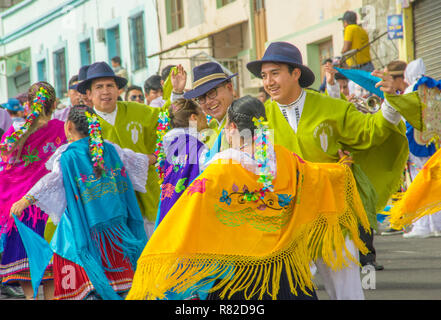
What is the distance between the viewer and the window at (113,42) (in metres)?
29.8

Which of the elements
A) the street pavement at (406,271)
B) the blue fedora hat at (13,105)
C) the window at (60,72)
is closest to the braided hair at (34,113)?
the street pavement at (406,271)

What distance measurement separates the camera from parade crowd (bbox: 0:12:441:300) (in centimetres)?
497

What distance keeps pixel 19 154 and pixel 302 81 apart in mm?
2982

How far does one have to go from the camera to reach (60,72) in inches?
1331

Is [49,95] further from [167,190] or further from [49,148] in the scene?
[167,190]

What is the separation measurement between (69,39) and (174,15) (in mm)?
6965

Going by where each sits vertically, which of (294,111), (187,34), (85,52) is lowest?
(294,111)

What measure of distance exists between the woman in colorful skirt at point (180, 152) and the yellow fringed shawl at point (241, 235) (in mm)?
1389

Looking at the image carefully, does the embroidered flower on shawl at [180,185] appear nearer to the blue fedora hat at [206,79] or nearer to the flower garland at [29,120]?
the blue fedora hat at [206,79]

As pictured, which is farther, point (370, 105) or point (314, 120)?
point (370, 105)

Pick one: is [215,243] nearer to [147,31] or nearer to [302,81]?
[302,81]

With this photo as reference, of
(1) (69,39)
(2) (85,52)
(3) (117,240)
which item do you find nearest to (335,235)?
(3) (117,240)

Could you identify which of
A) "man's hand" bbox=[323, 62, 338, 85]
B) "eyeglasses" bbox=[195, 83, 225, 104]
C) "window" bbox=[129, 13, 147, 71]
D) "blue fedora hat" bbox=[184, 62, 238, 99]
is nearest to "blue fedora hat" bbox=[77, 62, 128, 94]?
"blue fedora hat" bbox=[184, 62, 238, 99]

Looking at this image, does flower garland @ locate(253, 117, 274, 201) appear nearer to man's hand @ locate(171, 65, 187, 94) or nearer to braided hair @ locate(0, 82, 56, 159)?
man's hand @ locate(171, 65, 187, 94)
